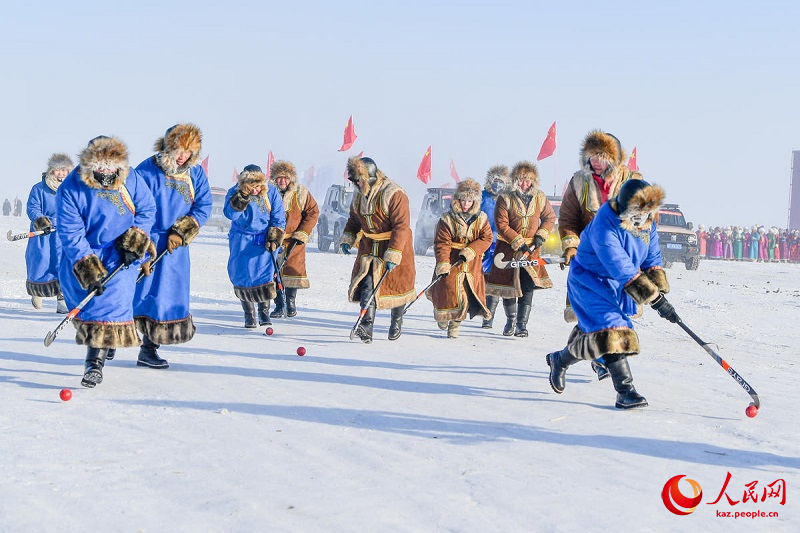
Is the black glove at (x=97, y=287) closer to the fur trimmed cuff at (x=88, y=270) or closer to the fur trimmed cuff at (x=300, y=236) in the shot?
the fur trimmed cuff at (x=88, y=270)

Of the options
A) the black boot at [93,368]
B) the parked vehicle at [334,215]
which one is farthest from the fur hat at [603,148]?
the parked vehicle at [334,215]

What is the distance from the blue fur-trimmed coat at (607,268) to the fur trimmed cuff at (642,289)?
0.04 meters

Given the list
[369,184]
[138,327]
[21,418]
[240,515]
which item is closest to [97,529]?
[240,515]

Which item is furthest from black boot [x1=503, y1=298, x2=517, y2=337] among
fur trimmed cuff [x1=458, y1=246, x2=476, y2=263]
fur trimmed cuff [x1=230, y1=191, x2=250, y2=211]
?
fur trimmed cuff [x1=230, y1=191, x2=250, y2=211]

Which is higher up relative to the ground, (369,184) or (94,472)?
(369,184)

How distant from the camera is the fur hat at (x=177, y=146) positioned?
24.0 ft

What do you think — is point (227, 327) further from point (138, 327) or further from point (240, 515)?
point (240, 515)

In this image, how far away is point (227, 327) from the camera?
1027 centimetres

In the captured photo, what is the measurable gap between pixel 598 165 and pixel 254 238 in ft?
14.4

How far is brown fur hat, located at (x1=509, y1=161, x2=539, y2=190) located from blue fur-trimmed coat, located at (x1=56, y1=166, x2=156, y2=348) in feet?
16.7

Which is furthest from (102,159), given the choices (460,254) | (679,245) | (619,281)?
(679,245)

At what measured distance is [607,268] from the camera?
6.11 metres

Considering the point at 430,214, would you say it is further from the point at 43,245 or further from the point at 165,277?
the point at 165,277

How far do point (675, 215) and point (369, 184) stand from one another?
65.2ft
